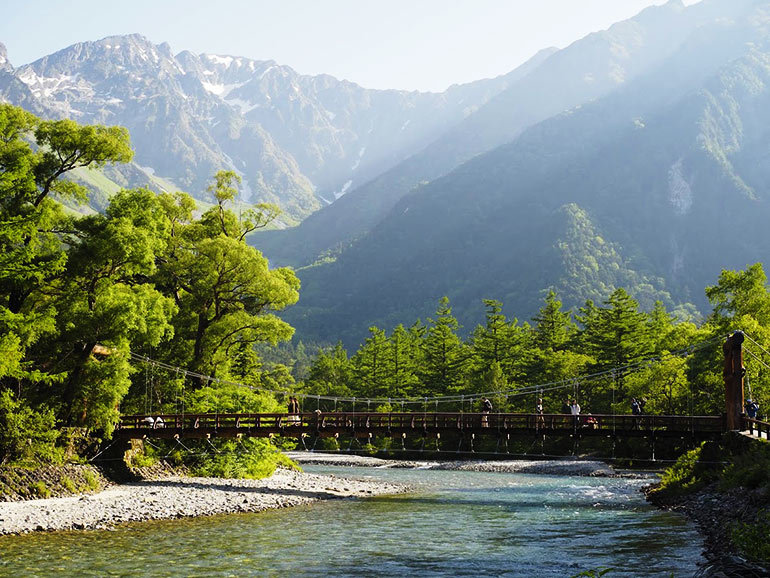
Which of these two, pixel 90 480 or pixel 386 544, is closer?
pixel 386 544

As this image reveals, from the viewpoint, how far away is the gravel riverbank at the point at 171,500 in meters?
24.6

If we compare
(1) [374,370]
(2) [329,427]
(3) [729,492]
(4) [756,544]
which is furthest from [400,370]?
(4) [756,544]

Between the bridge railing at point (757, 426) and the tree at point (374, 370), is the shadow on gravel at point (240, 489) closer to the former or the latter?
the bridge railing at point (757, 426)

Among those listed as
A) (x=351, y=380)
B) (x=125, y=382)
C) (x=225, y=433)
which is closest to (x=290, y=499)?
(x=225, y=433)

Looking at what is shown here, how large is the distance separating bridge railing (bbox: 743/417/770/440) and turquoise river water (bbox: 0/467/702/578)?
4.80m

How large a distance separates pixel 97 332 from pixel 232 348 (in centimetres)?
1440

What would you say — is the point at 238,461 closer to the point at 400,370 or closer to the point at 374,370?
the point at 400,370

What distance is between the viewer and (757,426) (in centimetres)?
3055

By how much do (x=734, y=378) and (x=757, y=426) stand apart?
2.95m

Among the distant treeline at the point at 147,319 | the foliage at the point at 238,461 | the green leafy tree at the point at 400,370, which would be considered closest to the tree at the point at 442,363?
the green leafy tree at the point at 400,370

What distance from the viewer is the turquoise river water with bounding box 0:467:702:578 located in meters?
18.9

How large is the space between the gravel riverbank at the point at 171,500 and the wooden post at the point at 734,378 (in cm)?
1647

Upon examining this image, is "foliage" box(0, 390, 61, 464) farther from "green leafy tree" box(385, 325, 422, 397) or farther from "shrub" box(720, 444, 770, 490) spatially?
"green leafy tree" box(385, 325, 422, 397)

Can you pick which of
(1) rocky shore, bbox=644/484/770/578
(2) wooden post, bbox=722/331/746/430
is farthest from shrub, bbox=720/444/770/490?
(2) wooden post, bbox=722/331/746/430
